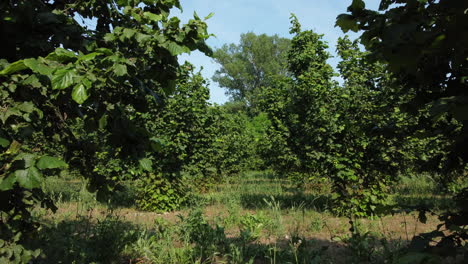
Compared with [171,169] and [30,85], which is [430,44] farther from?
[171,169]

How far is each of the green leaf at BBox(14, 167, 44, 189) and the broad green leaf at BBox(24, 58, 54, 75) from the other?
0.47 metres

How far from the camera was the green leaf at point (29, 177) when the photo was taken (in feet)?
4.80

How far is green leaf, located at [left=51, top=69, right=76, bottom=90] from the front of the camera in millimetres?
1558

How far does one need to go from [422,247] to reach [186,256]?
10.2 feet

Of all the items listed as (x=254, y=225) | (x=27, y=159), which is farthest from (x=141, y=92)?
(x=254, y=225)

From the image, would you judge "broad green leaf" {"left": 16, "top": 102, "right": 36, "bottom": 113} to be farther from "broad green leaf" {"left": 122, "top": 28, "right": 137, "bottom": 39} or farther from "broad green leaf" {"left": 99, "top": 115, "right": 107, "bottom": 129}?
"broad green leaf" {"left": 122, "top": 28, "right": 137, "bottom": 39}

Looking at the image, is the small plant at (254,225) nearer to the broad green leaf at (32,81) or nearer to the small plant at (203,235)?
the small plant at (203,235)

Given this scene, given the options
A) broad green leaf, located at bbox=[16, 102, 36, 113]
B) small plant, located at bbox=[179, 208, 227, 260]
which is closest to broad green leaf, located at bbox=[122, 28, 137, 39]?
broad green leaf, located at bbox=[16, 102, 36, 113]

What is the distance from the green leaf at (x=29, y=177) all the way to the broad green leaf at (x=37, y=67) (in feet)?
1.55

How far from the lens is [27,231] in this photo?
2.39 m

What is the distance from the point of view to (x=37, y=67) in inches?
64.1

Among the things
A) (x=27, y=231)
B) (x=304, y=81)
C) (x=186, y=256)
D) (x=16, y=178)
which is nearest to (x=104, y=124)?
(x=16, y=178)

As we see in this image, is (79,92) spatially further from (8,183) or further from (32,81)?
(8,183)

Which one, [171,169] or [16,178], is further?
[171,169]
